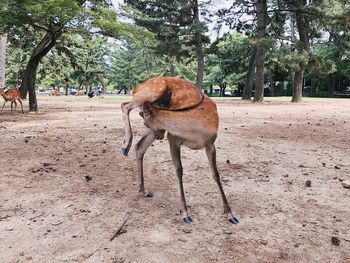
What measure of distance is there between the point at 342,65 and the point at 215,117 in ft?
120

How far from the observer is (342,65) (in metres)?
35.6

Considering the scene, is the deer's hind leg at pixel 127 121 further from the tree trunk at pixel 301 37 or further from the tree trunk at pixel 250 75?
the tree trunk at pixel 250 75

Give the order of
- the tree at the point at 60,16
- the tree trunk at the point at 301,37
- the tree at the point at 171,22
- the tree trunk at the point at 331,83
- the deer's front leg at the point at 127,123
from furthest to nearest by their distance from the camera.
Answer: the tree trunk at the point at 331,83, the tree at the point at 171,22, the tree trunk at the point at 301,37, the tree at the point at 60,16, the deer's front leg at the point at 127,123

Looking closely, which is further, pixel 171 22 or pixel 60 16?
pixel 171 22

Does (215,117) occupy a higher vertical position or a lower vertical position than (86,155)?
higher

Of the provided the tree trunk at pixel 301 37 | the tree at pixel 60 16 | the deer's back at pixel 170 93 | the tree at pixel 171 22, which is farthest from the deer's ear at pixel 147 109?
the tree at pixel 171 22

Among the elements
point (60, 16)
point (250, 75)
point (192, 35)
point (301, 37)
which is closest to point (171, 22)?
point (192, 35)

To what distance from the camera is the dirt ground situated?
286 cm

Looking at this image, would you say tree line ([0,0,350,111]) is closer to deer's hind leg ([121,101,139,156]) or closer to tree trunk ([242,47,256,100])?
tree trunk ([242,47,256,100])

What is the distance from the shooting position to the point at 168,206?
3.78 meters

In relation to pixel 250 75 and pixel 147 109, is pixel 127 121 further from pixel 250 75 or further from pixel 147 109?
pixel 250 75

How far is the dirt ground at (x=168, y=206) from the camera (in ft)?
9.39

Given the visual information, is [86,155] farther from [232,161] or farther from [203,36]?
[203,36]

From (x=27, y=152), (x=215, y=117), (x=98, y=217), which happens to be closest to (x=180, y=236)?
(x=98, y=217)
